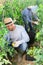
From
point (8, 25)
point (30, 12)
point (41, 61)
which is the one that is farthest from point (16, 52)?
point (41, 61)

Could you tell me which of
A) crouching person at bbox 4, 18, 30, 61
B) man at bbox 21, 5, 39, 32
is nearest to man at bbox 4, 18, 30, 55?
crouching person at bbox 4, 18, 30, 61

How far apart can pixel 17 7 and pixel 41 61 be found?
8.73 feet

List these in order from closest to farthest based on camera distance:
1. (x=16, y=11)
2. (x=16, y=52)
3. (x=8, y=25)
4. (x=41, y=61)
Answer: (x=41, y=61) → (x=8, y=25) → (x=16, y=52) → (x=16, y=11)

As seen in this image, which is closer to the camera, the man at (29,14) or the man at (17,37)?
the man at (17,37)

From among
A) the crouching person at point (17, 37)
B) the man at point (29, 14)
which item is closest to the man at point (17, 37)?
the crouching person at point (17, 37)

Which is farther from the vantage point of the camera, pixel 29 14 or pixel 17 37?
pixel 29 14

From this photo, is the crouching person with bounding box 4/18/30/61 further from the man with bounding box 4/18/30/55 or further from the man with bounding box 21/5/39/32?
the man with bounding box 21/5/39/32

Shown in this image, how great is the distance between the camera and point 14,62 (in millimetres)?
5320

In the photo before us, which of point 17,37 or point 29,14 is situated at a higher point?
point 29,14

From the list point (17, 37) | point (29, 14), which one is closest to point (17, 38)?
point (17, 37)

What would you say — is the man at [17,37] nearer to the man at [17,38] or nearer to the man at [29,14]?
the man at [17,38]

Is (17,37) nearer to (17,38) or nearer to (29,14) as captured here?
(17,38)

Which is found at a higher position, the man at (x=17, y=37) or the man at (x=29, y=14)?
the man at (x=29, y=14)

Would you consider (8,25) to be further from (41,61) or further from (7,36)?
(41,61)
